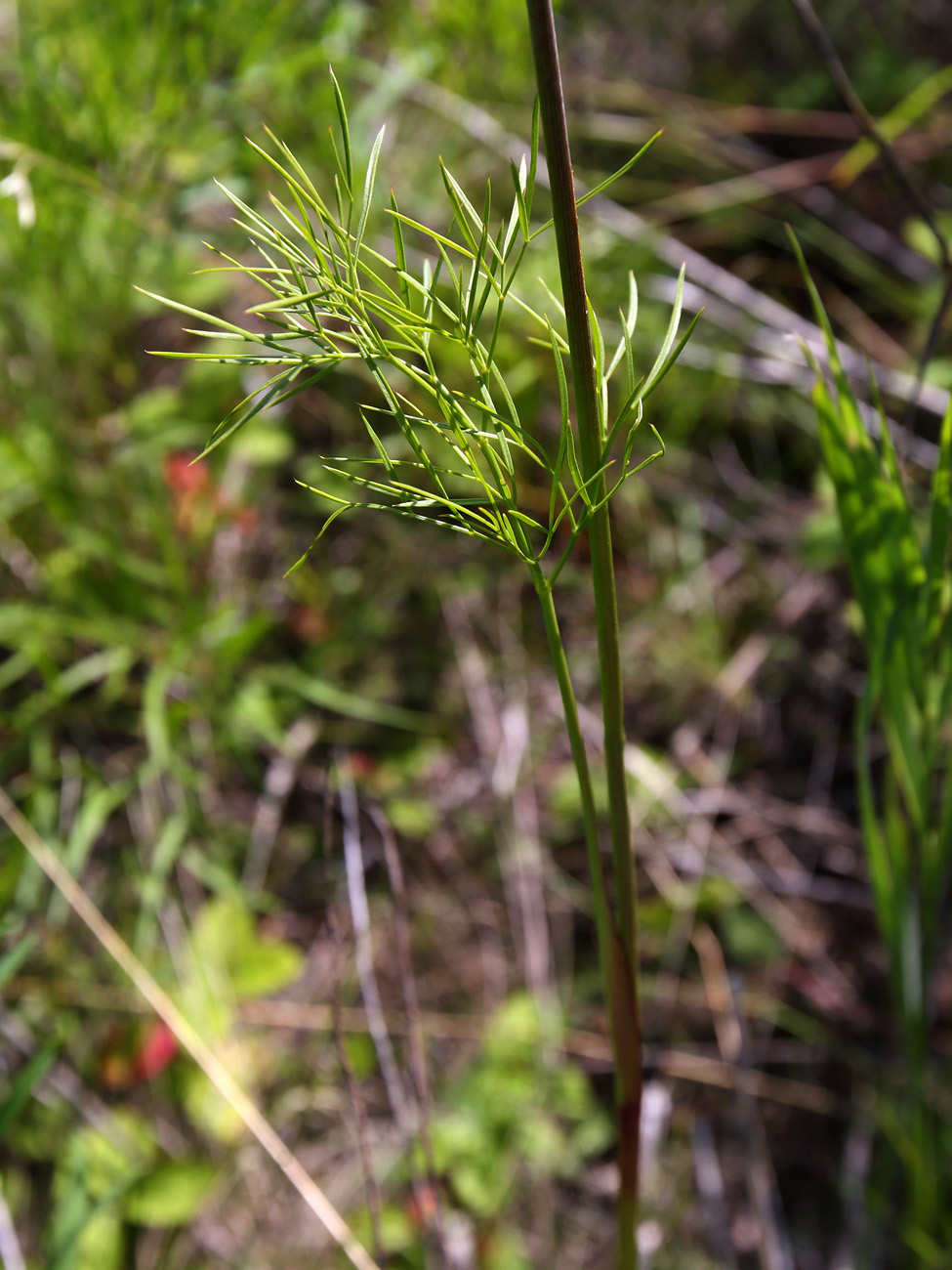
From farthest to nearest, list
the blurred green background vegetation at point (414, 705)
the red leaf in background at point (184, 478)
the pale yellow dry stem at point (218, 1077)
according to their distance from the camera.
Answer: the red leaf in background at point (184, 478) < the blurred green background vegetation at point (414, 705) < the pale yellow dry stem at point (218, 1077)

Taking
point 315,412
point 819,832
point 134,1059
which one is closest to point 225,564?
point 315,412

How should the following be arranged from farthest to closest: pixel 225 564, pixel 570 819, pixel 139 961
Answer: pixel 225 564 → pixel 570 819 → pixel 139 961

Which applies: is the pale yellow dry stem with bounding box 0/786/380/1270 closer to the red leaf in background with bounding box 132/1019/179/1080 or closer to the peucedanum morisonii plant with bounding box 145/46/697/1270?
the red leaf in background with bounding box 132/1019/179/1080

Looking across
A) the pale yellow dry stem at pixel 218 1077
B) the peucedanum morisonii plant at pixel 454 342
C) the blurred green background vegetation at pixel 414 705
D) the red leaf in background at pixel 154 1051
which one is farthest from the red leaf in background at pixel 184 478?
the peucedanum morisonii plant at pixel 454 342

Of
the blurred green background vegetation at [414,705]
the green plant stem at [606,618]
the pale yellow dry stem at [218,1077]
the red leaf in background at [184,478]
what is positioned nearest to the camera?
the green plant stem at [606,618]

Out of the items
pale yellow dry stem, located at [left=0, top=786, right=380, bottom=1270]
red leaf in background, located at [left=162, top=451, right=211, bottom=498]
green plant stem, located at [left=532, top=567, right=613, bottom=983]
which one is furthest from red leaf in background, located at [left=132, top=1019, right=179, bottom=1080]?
green plant stem, located at [left=532, top=567, right=613, bottom=983]

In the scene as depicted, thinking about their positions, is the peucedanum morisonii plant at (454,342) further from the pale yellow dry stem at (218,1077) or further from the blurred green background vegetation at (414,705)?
the blurred green background vegetation at (414,705)

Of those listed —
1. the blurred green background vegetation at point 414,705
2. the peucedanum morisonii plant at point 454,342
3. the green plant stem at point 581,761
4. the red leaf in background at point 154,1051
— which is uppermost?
the peucedanum morisonii plant at point 454,342

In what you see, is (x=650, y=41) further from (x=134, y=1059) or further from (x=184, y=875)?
(x=134, y=1059)
